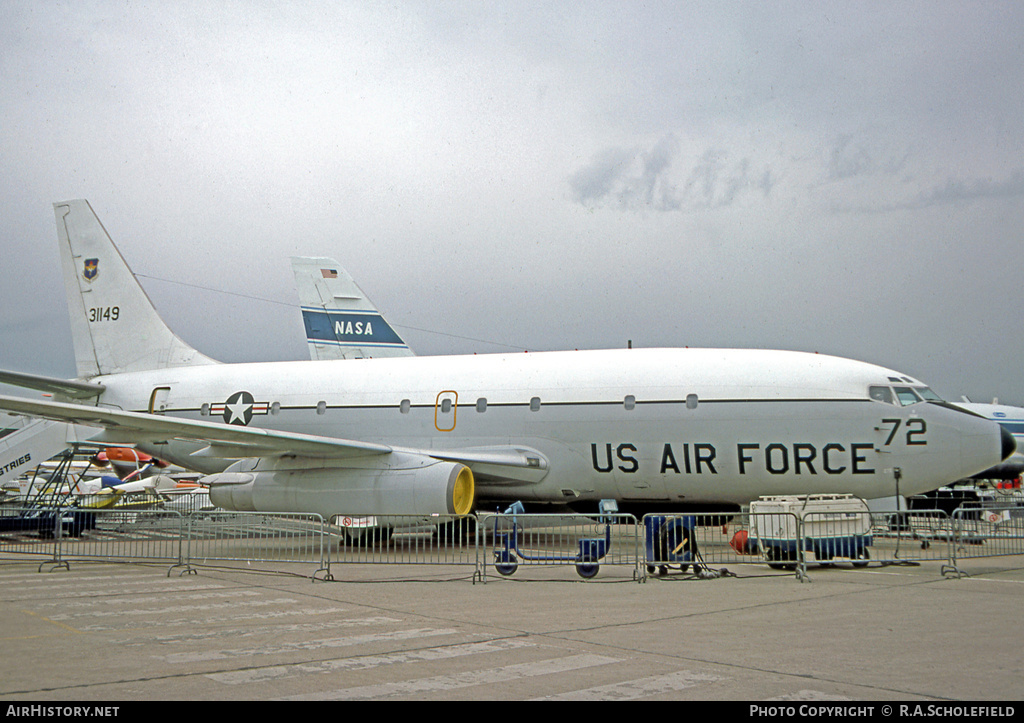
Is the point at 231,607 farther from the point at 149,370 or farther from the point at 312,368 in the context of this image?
the point at 149,370

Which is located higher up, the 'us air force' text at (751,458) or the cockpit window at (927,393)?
the cockpit window at (927,393)

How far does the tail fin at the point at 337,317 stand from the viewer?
34500 mm

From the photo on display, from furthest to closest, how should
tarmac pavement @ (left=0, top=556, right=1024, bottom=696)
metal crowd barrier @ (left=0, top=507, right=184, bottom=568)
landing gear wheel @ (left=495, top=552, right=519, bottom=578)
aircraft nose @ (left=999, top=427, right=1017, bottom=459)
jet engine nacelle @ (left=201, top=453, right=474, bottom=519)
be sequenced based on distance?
jet engine nacelle @ (left=201, top=453, right=474, bottom=519)
aircraft nose @ (left=999, top=427, right=1017, bottom=459)
metal crowd barrier @ (left=0, top=507, right=184, bottom=568)
landing gear wheel @ (left=495, top=552, right=519, bottom=578)
tarmac pavement @ (left=0, top=556, right=1024, bottom=696)

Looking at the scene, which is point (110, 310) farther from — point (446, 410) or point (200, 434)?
point (446, 410)

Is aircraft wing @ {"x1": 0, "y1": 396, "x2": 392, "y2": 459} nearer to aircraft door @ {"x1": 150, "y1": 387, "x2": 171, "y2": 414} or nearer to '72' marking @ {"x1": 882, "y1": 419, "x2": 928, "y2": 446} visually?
aircraft door @ {"x1": 150, "y1": 387, "x2": 171, "y2": 414}

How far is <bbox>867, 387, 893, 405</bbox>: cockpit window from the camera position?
14367 mm

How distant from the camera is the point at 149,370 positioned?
21938mm

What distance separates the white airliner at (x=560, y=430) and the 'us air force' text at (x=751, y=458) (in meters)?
0.02

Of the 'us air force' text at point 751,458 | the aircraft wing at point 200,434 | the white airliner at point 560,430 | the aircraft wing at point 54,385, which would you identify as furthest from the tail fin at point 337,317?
the 'us air force' text at point 751,458

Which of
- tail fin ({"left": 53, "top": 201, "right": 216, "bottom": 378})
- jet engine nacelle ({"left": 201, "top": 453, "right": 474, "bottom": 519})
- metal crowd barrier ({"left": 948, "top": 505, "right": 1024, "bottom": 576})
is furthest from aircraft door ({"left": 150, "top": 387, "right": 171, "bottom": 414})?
metal crowd barrier ({"left": 948, "top": 505, "right": 1024, "bottom": 576})

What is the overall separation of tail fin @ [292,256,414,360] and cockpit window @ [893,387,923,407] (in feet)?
74.6

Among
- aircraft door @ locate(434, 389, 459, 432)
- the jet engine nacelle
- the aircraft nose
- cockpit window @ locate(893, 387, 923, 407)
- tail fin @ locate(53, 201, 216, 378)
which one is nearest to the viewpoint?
the aircraft nose

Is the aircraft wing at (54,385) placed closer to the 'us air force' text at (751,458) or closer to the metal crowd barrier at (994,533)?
the 'us air force' text at (751,458)

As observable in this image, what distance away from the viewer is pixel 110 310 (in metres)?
22.1
